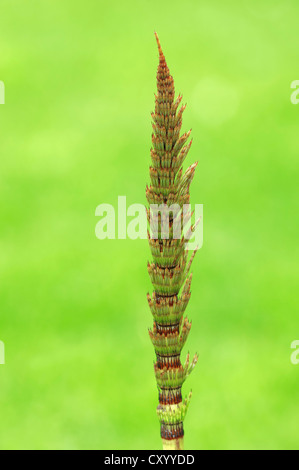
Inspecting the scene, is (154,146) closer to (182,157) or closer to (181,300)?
(182,157)

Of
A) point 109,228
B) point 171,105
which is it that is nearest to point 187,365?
point 171,105

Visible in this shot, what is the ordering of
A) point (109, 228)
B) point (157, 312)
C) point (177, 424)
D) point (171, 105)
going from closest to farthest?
point (171, 105)
point (157, 312)
point (177, 424)
point (109, 228)

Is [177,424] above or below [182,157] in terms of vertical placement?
below

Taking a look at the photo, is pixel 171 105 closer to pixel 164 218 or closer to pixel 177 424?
pixel 164 218

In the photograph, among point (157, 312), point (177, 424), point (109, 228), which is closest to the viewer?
point (157, 312)

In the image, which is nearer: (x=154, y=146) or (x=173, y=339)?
(x=154, y=146)

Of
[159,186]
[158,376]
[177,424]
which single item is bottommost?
[177,424]
